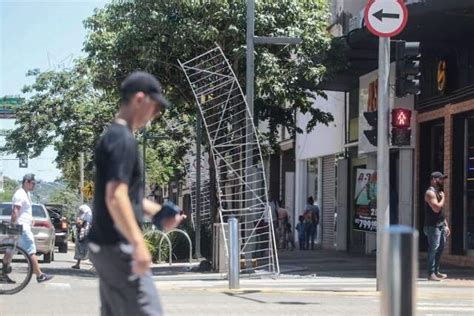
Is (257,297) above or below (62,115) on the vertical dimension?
below

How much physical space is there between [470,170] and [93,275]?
8.65m

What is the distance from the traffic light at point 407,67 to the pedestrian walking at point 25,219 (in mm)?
6037

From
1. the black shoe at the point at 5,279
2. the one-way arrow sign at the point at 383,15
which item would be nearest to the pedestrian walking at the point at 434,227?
the one-way arrow sign at the point at 383,15

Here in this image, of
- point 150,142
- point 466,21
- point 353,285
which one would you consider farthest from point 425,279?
point 150,142

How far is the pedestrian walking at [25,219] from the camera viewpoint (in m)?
11.9

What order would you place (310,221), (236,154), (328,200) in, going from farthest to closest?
1. (328,200)
2. (310,221)
3. (236,154)

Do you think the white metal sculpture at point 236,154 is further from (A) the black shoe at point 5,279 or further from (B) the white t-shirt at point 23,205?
(A) the black shoe at point 5,279

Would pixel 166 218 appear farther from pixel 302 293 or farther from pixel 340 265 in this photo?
pixel 340 265

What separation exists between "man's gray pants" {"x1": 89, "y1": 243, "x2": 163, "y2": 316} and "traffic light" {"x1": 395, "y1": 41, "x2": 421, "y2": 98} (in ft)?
27.1

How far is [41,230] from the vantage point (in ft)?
69.7

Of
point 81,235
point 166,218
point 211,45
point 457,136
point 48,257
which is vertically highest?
point 211,45

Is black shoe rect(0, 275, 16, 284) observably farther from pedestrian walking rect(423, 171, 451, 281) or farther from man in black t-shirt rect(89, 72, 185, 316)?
man in black t-shirt rect(89, 72, 185, 316)

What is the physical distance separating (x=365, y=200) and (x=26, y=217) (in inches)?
445

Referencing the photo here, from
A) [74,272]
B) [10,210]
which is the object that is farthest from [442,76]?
[10,210]
